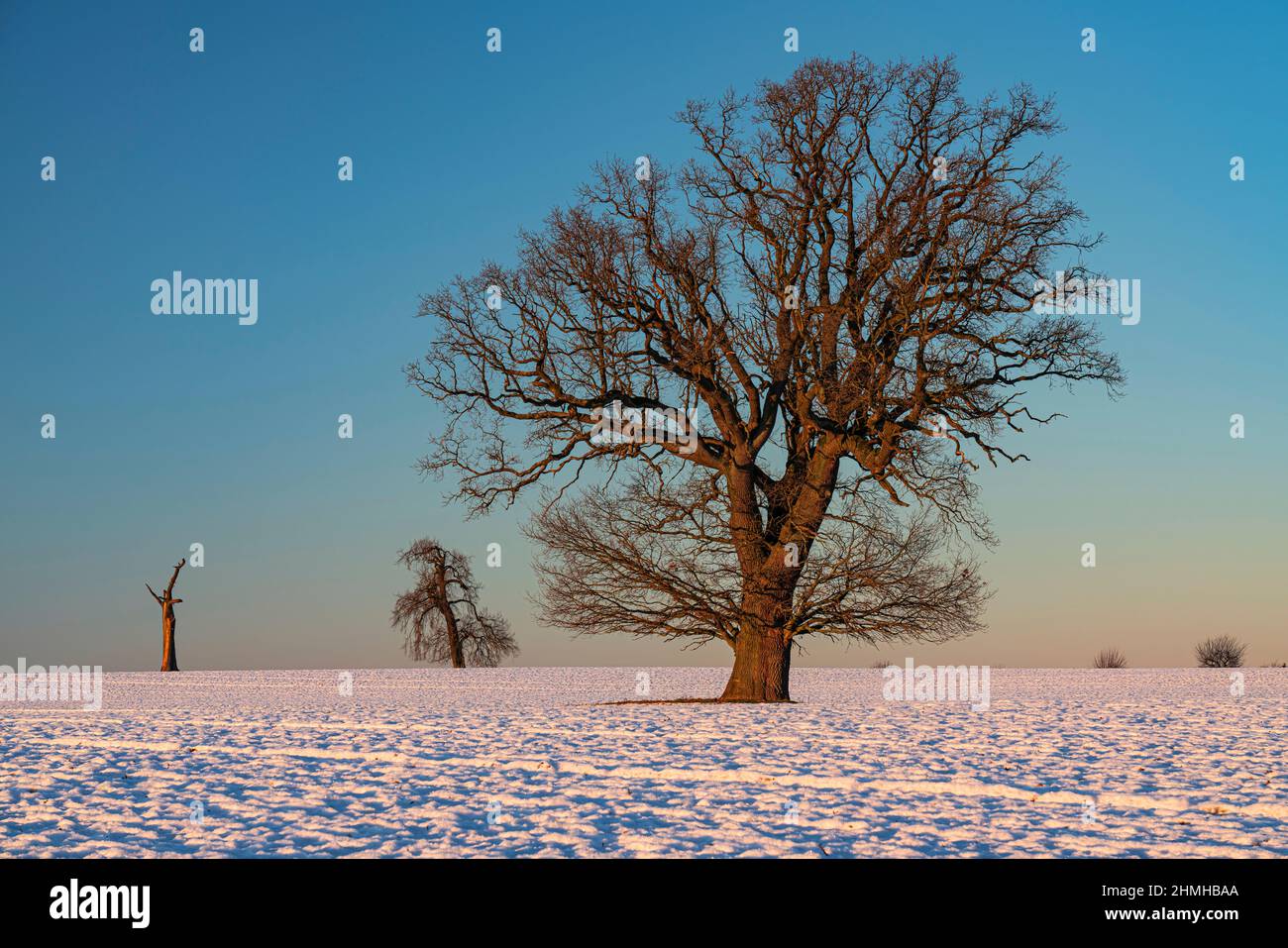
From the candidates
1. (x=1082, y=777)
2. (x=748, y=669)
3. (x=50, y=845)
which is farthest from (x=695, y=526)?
(x=50, y=845)

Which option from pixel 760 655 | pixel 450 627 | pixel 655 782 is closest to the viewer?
pixel 655 782

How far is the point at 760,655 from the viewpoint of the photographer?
2252 centimetres

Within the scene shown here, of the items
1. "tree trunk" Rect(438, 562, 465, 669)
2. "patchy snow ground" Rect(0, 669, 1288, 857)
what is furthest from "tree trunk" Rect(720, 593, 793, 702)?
"tree trunk" Rect(438, 562, 465, 669)

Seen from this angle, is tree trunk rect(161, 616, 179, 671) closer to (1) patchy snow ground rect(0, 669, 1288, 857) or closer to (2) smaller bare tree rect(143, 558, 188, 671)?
(2) smaller bare tree rect(143, 558, 188, 671)

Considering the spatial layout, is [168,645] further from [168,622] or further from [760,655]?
[760,655]

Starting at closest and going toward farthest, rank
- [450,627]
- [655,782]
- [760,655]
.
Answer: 1. [655,782]
2. [760,655]
3. [450,627]

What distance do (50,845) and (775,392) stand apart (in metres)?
16.3

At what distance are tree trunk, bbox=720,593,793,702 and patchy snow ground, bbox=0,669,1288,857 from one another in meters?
1.61

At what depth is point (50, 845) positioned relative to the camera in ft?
29.2

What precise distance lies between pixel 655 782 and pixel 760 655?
11.1 m

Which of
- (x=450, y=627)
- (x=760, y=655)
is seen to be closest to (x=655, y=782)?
(x=760, y=655)
